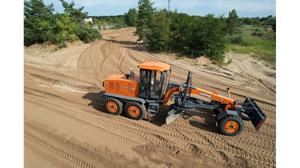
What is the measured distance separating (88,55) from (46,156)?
13.2 m

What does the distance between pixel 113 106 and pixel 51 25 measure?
20089mm

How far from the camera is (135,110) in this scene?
256 inches

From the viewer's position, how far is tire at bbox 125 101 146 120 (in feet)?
20.8

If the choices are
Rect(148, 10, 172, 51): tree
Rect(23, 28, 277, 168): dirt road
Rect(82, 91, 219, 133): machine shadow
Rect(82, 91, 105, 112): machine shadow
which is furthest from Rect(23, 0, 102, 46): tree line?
Rect(82, 91, 219, 133): machine shadow

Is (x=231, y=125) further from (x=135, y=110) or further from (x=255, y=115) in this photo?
(x=135, y=110)

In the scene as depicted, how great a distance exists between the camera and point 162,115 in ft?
23.0

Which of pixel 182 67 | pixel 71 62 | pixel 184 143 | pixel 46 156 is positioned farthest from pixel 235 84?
pixel 71 62

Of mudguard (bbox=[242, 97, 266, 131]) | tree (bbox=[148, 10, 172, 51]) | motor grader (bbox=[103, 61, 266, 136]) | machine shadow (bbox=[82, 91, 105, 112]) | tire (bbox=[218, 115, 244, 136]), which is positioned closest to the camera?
mudguard (bbox=[242, 97, 266, 131])

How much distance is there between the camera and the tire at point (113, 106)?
6645 millimetres

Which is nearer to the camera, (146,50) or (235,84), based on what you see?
(235,84)

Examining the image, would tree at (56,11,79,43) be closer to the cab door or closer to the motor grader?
the motor grader

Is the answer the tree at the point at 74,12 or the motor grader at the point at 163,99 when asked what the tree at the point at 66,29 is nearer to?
the tree at the point at 74,12

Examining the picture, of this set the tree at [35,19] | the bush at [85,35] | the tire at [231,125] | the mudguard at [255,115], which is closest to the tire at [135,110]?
the tire at [231,125]
